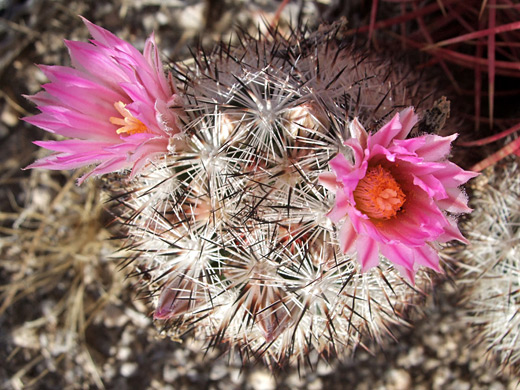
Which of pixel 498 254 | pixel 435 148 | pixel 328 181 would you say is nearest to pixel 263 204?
pixel 328 181

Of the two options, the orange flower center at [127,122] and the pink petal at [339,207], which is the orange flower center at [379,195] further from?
the orange flower center at [127,122]

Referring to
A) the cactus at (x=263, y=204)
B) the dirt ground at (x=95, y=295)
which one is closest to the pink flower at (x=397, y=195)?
the cactus at (x=263, y=204)

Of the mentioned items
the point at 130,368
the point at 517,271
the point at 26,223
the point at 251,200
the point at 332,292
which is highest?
the point at 251,200

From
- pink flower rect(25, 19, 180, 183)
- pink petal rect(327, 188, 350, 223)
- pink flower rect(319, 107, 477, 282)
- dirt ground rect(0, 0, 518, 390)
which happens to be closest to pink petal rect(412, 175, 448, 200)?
pink flower rect(319, 107, 477, 282)

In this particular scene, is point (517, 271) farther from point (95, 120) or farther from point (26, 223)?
point (26, 223)

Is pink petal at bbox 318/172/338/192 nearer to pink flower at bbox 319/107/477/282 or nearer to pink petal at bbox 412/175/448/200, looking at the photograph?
pink flower at bbox 319/107/477/282

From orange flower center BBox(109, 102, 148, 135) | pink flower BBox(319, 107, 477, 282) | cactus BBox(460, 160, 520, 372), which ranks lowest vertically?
cactus BBox(460, 160, 520, 372)

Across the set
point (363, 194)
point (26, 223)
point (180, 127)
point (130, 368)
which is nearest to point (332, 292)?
point (363, 194)
